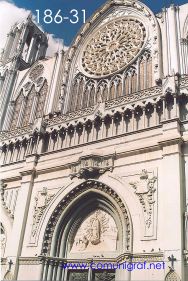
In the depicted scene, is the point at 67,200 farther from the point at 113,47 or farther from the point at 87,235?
the point at 113,47

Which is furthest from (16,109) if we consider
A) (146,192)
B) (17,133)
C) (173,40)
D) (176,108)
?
(146,192)

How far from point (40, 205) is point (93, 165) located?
3.66m

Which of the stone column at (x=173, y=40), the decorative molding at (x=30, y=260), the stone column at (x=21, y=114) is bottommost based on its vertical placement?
the decorative molding at (x=30, y=260)

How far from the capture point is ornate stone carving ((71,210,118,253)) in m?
16.0

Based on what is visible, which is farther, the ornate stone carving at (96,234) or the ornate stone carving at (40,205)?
the ornate stone carving at (40,205)

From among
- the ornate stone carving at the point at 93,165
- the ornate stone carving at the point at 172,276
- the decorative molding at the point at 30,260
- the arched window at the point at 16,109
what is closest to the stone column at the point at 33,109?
the arched window at the point at 16,109

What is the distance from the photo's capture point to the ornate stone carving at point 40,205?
57.9ft

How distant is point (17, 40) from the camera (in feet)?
103

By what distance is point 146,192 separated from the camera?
1516 cm

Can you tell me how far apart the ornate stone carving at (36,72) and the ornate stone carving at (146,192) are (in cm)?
1462

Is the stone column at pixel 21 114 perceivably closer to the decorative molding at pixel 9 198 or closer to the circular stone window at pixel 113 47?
the circular stone window at pixel 113 47

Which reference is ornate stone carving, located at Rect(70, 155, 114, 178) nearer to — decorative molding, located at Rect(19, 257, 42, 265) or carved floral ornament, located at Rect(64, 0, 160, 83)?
decorative molding, located at Rect(19, 257, 42, 265)

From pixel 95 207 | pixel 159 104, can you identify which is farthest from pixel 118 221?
pixel 159 104

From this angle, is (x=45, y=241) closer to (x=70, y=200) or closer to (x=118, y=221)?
(x=70, y=200)
